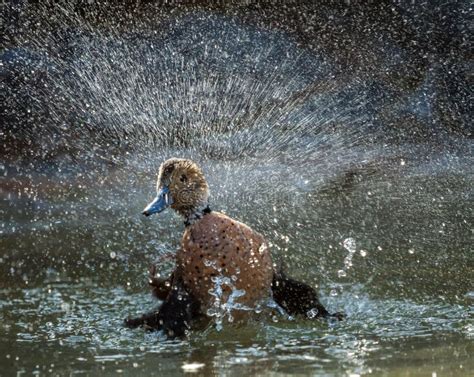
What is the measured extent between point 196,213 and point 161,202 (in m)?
0.16

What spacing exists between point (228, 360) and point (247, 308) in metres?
0.57

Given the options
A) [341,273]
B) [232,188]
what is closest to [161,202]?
[341,273]

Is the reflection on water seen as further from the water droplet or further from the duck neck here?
the duck neck

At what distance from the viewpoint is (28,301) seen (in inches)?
201

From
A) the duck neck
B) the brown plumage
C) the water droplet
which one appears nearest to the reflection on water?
the brown plumage

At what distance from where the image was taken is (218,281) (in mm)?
4355

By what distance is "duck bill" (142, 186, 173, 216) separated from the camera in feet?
15.1

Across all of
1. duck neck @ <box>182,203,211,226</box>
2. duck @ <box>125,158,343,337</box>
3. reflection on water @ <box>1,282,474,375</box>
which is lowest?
reflection on water @ <box>1,282,474,375</box>

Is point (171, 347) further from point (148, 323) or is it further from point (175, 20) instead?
point (175, 20)

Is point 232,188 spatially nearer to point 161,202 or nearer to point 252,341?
point 161,202

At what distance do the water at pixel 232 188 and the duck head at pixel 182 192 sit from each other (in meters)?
0.25

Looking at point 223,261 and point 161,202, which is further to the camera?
point 161,202

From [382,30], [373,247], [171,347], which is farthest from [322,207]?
[382,30]

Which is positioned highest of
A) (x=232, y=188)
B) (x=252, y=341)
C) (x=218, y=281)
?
(x=232, y=188)
